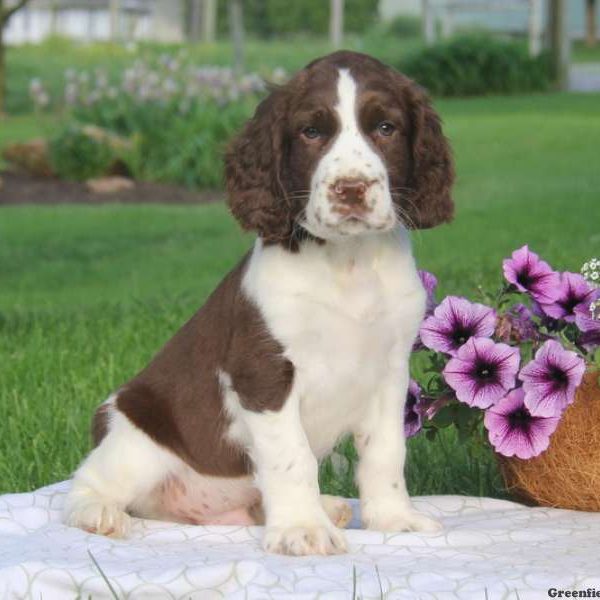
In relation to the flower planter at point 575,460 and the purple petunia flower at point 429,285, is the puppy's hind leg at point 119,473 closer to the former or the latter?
the purple petunia flower at point 429,285

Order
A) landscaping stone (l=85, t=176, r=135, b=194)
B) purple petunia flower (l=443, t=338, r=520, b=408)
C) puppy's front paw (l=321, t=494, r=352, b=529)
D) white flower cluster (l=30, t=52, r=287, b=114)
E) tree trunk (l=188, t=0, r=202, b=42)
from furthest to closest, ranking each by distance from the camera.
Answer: tree trunk (l=188, t=0, r=202, b=42), white flower cluster (l=30, t=52, r=287, b=114), landscaping stone (l=85, t=176, r=135, b=194), purple petunia flower (l=443, t=338, r=520, b=408), puppy's front paw (l=321, t=494, r=352, b=529)

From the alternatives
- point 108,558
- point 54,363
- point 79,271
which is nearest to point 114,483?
point 108,558

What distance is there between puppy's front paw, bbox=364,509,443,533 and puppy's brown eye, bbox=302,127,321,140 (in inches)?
45.5

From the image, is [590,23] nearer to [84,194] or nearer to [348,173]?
[84,194]

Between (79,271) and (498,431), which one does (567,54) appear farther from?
(498,431)

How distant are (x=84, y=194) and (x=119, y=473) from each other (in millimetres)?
11628

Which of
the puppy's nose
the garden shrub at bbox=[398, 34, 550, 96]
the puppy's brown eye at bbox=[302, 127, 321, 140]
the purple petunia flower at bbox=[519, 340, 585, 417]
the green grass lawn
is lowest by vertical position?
the green grass lawn

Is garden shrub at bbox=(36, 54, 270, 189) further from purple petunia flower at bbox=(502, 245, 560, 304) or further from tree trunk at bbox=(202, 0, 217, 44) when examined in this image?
tree trunk at bbox=(202, 0, 217, 44)

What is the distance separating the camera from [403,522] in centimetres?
436

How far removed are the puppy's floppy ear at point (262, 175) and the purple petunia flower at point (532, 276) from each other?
983 millimetres

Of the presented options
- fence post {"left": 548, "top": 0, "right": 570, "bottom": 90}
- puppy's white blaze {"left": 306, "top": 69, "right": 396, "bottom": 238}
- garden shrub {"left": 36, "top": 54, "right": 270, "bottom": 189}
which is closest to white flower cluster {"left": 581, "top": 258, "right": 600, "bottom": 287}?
puppy's white blaze {"left": 306, "top": 69, "right": 396, "bottom": 238}

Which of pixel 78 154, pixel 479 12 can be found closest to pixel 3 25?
pixel 78 154

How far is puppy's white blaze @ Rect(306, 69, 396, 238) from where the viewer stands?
387cm

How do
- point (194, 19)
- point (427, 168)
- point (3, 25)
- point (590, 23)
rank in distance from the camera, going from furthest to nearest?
1. point (194, 19)
2. point (590, 23)
3. point (3, 25)
4. point (427, 168)
